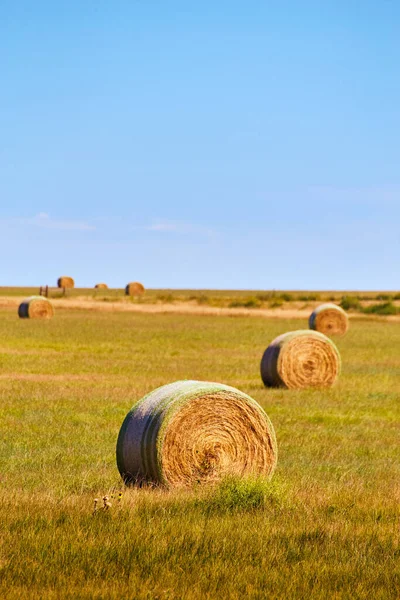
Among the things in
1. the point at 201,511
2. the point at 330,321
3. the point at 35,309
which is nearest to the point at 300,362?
the point at 201,511

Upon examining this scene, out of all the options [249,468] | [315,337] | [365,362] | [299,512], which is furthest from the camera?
[365,362]

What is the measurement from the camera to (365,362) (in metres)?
31.6

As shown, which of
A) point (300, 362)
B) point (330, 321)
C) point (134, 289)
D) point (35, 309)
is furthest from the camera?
point (134, 289)

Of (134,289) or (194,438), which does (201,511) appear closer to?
(194,438)

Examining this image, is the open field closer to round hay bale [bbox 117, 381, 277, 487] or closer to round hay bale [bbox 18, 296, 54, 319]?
round hay bale [bbox 18, 296, 54, 319]

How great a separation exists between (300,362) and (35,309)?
3202 cm

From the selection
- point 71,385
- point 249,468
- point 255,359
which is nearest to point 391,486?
point 249,468

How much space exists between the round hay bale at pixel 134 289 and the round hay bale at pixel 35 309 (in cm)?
4008

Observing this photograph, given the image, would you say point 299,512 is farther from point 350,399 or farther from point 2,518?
point 350,399

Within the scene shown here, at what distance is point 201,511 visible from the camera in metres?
9.02

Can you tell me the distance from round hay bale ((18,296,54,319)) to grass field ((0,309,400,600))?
102 feet

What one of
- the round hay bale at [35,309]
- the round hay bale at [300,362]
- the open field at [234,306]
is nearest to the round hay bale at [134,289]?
the open field at [234,306]

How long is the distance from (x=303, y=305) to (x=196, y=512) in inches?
2817

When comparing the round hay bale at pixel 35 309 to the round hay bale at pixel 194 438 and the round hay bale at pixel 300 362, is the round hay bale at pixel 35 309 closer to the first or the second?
the round hay bale at pixel 300 362
